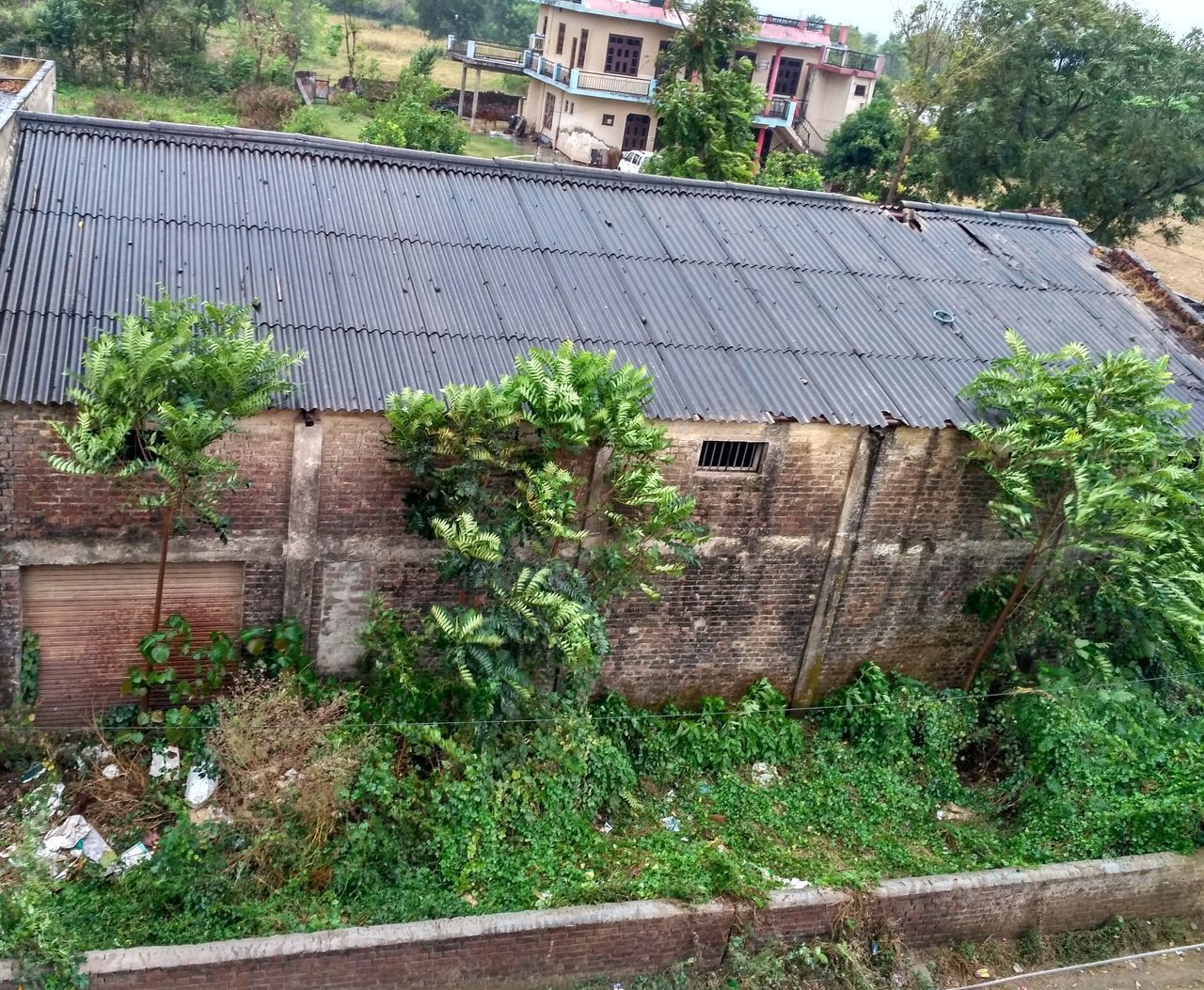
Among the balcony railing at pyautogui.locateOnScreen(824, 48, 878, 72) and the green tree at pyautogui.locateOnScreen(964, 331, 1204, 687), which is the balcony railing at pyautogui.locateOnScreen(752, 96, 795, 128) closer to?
the balcony railing at pyautogui.locateOnScreen(824, 48, 878, 72)

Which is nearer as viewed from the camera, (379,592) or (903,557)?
(379,592)

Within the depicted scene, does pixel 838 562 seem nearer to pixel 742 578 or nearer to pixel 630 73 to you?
pixel 742 578

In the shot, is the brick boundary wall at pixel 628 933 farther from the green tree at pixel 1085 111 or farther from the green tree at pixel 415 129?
the green tree at pixel 1085 111

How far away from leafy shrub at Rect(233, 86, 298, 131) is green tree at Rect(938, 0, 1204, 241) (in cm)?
1958

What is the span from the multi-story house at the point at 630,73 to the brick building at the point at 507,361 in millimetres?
24240

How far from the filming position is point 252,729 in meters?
7.05

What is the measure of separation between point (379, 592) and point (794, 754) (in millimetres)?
4050

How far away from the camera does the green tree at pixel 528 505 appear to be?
706cm

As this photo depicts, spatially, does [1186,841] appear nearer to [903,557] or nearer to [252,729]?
[903,557]

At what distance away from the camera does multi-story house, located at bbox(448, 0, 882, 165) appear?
33.9 meters

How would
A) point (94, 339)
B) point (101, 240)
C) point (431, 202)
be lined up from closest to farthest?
point (94, 339) → point (101, 240) → point (431, 202)

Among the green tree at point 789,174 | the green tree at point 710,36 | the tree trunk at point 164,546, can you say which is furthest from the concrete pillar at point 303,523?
the green tree at point 710,36

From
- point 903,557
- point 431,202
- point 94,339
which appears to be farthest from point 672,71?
point 94,339

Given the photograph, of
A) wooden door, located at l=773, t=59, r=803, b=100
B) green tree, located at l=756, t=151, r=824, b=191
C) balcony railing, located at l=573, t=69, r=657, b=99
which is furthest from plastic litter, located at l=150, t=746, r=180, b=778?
wooden door, located at l=773, t=59, r=803, b=100
